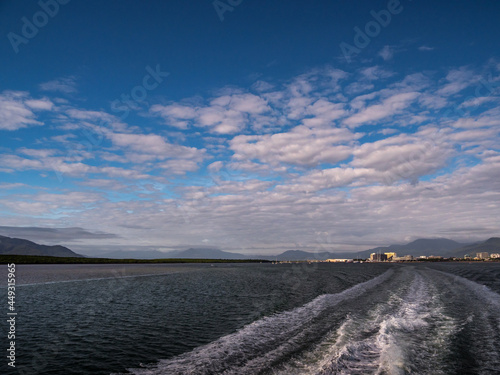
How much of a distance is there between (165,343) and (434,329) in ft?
53.8

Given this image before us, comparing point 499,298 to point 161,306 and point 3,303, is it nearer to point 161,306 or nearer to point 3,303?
point 161,306

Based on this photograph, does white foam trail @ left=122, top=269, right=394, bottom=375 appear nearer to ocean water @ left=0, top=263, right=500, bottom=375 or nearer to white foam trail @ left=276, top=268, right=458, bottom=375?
ocean water @ left=0, top=263, right=500, bottom=375

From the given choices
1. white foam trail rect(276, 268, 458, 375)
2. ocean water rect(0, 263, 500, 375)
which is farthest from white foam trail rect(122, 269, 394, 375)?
white foam trail rect(276, 268, 458, 375)

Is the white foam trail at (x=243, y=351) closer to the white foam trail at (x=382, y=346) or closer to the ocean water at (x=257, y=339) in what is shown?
the ocean water at (x=257, y=339)

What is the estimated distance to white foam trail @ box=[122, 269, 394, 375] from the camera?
12242 millimetres

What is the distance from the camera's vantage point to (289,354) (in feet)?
44.8

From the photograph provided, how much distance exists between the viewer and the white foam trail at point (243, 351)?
40.2 feet

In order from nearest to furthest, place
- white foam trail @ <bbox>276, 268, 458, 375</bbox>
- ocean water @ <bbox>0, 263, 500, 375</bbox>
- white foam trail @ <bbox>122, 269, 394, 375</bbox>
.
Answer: white foam trail @ <bbox>276, 268, 458, 375</bbox> → white foam trail @ <bbox>122, 269, 394, 375</bbox> → ocean water @ <bbox>0, 263, 500, 375</bbox>

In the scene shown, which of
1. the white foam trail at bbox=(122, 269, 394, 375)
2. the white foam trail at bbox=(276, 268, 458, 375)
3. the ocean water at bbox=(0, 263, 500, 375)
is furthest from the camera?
the ocean water at bbox=(0, 263, 500, 375)

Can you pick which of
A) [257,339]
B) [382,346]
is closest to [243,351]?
[257,339]

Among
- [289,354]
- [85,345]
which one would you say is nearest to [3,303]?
[85,345]

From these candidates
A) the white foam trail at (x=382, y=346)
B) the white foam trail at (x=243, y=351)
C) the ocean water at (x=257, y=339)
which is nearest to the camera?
the white foam trail at (x=382, y=346)

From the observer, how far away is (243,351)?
14492 millimetres

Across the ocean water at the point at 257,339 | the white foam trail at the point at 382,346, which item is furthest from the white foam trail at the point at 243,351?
the white foam trail at the point at 382,346
